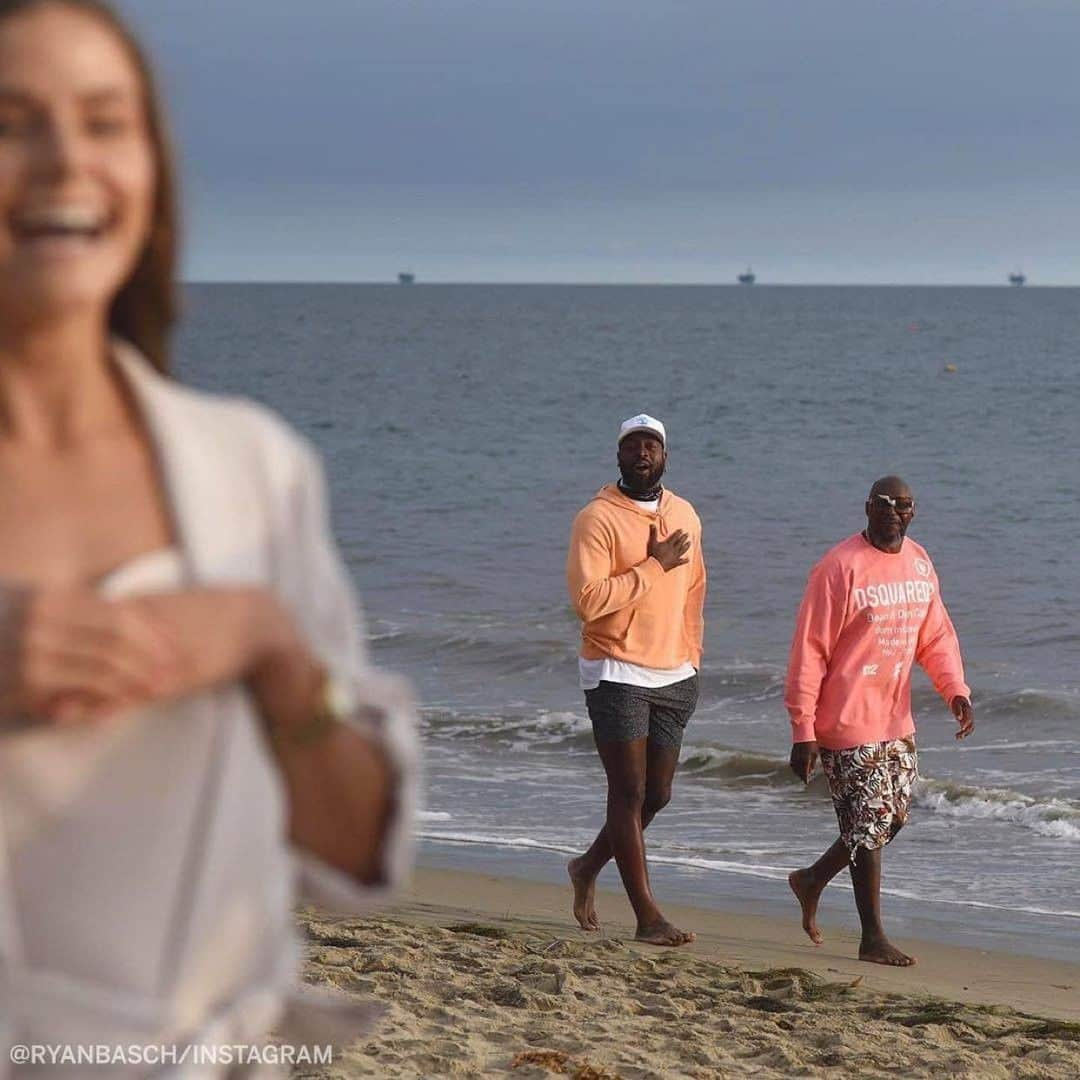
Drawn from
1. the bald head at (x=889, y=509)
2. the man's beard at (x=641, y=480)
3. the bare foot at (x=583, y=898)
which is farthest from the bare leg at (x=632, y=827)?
the bald head at (x=889, y=509)

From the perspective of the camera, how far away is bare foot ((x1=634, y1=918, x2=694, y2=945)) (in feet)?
26.1

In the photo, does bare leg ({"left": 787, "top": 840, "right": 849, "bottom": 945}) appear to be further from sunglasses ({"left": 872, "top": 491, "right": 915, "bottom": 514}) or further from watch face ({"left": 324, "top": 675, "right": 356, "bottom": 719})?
watch face ({"left": 324, "top": 675, "right": 356, "bottom": 719})

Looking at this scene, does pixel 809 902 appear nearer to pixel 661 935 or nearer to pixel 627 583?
pixel 661 935

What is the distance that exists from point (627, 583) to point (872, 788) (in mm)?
1338

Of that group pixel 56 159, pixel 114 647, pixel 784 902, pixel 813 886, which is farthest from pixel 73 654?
pixel 784 902

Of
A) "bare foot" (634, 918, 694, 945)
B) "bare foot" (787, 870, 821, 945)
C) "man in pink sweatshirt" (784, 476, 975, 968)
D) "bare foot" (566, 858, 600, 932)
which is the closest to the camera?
"man in pink sweatshirt" (784, 476, 975, 968)

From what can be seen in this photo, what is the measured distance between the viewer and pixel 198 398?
1.57 metres

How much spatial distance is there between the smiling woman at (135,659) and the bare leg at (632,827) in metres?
6.18

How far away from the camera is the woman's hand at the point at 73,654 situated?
1.25 m

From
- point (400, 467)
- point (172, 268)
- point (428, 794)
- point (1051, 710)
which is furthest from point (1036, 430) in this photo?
point (172, 268)

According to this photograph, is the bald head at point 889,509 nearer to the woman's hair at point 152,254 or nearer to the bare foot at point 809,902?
the bare foot at point 809,902

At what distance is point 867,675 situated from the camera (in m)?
7.61

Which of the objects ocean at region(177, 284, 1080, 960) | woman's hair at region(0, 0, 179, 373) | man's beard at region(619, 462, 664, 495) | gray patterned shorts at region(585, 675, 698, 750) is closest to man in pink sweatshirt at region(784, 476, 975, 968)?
gray patterned shorts at region(585, 675, 698, 750)

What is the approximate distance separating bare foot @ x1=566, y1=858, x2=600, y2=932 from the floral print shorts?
1.22m
